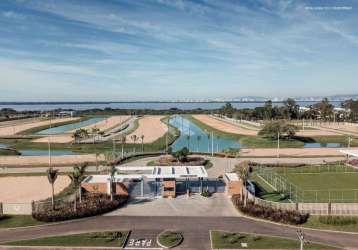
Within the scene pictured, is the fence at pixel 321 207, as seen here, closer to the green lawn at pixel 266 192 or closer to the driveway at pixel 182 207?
the green lawn at pixel 266 192

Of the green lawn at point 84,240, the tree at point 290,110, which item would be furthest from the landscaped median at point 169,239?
the tree at point 290,110

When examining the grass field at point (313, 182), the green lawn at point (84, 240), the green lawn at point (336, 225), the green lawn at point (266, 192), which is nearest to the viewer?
the green lawn at point (84, 240)

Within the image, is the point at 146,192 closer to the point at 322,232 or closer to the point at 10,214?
the point at 10,214

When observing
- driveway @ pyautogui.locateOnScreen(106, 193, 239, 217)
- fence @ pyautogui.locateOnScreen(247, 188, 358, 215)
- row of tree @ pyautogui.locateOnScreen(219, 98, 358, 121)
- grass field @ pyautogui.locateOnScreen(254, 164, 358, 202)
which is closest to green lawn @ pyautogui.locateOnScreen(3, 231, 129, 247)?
driveway @ pyautogui.locateOnScreen(106, 193, 239, 217)

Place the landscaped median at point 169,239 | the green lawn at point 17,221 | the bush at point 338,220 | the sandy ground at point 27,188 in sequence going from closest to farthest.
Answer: the landscaped median at point 169,239 < the bush at point 338,220 < the green lawn at point 17,221 < the sandy ground at point 27,188

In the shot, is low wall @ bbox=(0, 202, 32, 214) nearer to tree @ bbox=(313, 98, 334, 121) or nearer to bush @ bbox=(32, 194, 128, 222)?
bush @ bbox=(32, 194, 128, 222)

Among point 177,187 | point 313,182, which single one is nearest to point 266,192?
point 313,182

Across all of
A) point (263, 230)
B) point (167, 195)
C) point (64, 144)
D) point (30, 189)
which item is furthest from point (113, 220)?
point (64, 144)
